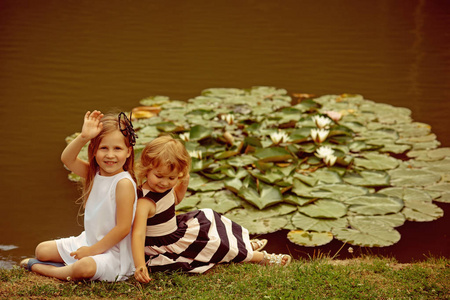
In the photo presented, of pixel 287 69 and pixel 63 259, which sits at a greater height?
pixel 287 69

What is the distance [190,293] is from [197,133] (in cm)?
268

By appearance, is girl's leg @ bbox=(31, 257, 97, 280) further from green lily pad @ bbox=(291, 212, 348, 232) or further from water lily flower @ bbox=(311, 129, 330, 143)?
water lily flower @ bbox=(311, 129, 330, 143)

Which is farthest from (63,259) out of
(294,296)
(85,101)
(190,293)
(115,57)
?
(115,57)

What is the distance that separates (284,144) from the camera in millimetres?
5309

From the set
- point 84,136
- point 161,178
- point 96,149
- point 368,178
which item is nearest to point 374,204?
point 368,178

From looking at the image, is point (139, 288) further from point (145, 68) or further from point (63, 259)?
point (145, 68)

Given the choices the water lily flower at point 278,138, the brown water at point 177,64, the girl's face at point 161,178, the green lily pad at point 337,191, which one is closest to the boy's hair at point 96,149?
the girl's face at point 161,178

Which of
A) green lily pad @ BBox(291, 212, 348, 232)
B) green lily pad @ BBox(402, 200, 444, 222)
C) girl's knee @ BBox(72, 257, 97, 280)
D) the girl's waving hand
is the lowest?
green lily pad @ BBox(291, 212, 348, 232)

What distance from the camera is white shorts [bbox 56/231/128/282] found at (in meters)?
2.78

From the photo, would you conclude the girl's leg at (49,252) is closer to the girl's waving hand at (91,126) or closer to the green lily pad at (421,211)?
the girl's waving hand at (91,126)

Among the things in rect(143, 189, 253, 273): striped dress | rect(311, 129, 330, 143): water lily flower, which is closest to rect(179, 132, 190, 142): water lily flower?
rect(311, 129, 330, 143): water lily flower

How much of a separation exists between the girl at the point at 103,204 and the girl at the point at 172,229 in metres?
0.10

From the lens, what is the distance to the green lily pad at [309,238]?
3.84 meters

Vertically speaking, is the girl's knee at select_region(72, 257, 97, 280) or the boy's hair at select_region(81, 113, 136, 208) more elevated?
the boy's hair at select_region(81, 113, 136, 208)
